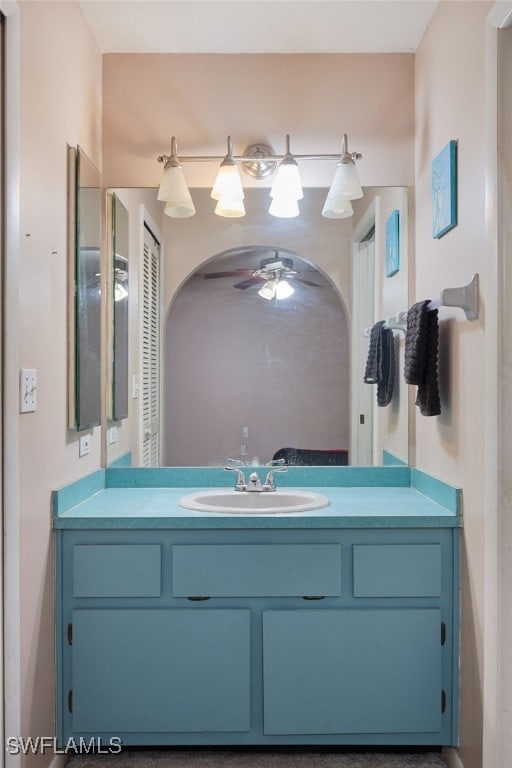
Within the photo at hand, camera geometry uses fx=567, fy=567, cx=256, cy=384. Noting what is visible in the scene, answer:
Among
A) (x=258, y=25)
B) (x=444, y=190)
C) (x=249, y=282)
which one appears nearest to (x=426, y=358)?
(x=444, y=190)

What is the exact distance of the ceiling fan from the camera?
2260 mm

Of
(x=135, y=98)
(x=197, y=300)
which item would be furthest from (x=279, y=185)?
(x=135, y=98)

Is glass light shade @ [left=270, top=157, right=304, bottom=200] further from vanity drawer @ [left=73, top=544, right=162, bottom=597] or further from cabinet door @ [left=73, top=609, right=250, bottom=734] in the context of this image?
cabinet door @ [left=73, top=609, right=250, bottom=734]

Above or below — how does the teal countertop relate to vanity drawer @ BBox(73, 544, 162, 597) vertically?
above

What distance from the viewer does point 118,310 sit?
88.5 inches

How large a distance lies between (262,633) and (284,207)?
152 cm

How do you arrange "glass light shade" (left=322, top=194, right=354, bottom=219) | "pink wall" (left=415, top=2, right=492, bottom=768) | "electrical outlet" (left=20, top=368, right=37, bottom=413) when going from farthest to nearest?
"glass light shade" (left=322, top=194, right=354, bottom=219) → "pink wall" (left=415, top=2, right=492, bottom=768) → "electrical outlet" (left=20, top=368, right=37, bottom=413)

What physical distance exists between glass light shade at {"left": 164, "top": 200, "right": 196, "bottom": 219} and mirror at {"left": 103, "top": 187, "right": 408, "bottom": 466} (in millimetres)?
22

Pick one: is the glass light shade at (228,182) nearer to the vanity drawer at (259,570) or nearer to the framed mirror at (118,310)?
the framed mirror at (118,310)

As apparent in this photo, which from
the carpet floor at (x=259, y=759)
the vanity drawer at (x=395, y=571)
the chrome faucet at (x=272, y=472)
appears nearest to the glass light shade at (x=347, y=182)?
the chrome faucet at (x=272, y=472)

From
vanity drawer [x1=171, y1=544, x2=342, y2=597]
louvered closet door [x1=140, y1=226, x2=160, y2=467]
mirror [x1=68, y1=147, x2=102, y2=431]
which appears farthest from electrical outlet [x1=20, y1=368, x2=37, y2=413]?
louvered closet door [x1=140, y1=226, x2=160, y2=467]

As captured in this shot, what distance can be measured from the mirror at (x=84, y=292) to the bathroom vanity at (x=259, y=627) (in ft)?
1.23

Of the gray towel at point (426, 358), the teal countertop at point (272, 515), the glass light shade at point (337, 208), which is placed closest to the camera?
the teal countertop at point (272, 515)

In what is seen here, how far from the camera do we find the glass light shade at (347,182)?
7.08ft
